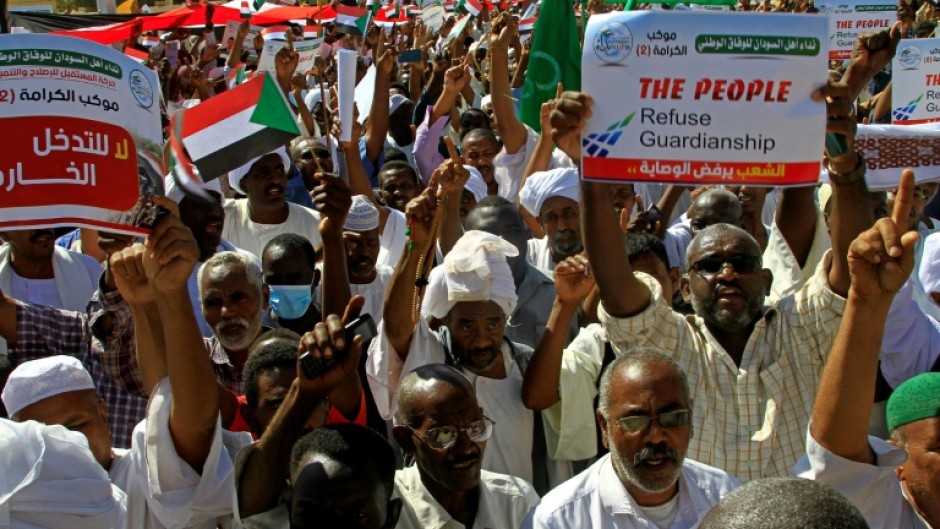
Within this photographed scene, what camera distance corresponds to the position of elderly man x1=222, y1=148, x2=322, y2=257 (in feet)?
21.1

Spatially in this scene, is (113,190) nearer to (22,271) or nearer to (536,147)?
(22,271)

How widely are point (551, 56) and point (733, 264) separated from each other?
3.61m

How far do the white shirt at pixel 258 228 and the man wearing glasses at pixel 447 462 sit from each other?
299cm

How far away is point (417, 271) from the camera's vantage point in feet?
13.9

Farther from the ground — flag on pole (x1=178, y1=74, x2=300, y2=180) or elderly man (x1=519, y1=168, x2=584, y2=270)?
flag on pole (x1=178, y1=74, x2=300, y2=180)

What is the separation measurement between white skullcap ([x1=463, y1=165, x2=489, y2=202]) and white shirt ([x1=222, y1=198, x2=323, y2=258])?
93 cm

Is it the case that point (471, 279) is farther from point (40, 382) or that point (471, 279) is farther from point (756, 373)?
point (40, 382)

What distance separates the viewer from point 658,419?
3.20 meters

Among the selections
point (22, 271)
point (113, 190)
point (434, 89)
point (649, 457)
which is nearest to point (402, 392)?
point (649, 457)

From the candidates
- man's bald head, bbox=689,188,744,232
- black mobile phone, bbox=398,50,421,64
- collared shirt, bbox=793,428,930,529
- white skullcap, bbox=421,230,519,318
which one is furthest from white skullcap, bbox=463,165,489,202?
black mobile phone, bbox=398,50,421,64

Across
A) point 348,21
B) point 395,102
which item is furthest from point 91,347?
point 348,21

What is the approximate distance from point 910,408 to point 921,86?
3.73 meters

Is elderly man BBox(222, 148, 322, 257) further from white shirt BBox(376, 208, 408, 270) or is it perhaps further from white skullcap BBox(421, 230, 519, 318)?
white skullcap BBox(421, 230, 519, 318)

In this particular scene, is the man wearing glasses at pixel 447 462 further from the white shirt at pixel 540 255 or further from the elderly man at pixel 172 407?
the white shirt at pixel 540 255
